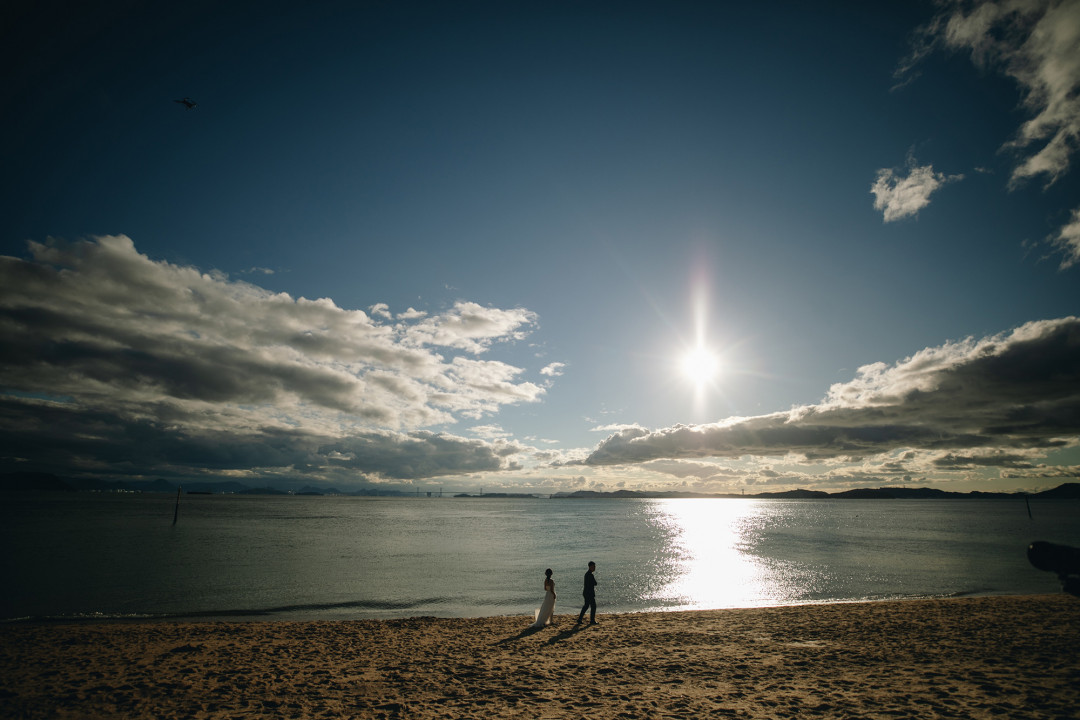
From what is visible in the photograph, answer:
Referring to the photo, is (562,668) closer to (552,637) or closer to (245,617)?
(552,637)

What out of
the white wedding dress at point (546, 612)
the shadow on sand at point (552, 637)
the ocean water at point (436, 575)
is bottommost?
the ocean water at point (436, 575)

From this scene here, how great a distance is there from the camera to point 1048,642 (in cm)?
1520

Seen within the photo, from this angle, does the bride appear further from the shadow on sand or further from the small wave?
the small wave

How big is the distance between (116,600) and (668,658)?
29136 millimetres

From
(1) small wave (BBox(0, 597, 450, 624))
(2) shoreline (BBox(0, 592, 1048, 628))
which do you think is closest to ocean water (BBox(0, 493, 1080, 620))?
(1) small wave (BBox(0, 597, 450, 624))

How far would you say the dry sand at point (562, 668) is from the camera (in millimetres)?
10898

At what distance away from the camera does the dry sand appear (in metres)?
10.9

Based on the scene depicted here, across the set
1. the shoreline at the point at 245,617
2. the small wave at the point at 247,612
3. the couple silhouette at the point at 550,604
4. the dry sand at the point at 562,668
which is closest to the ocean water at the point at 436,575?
the small wave at the point at 247,612

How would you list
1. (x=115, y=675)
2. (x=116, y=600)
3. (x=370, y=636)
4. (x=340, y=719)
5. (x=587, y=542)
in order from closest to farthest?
(x=340, y=719), (x=115, y=675), (x=370, y=636), (x=116, y=600), (x=587, y=542)

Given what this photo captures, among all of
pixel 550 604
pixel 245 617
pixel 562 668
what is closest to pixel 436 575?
pixel 245 617

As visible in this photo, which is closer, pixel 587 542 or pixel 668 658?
pixel 668 658

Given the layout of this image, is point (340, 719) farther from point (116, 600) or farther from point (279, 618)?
point (116, 600)

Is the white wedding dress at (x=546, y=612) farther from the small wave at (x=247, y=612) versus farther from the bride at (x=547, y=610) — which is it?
the small wave at (x=247, y=612)

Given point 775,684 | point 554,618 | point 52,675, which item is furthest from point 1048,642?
point 52,675
